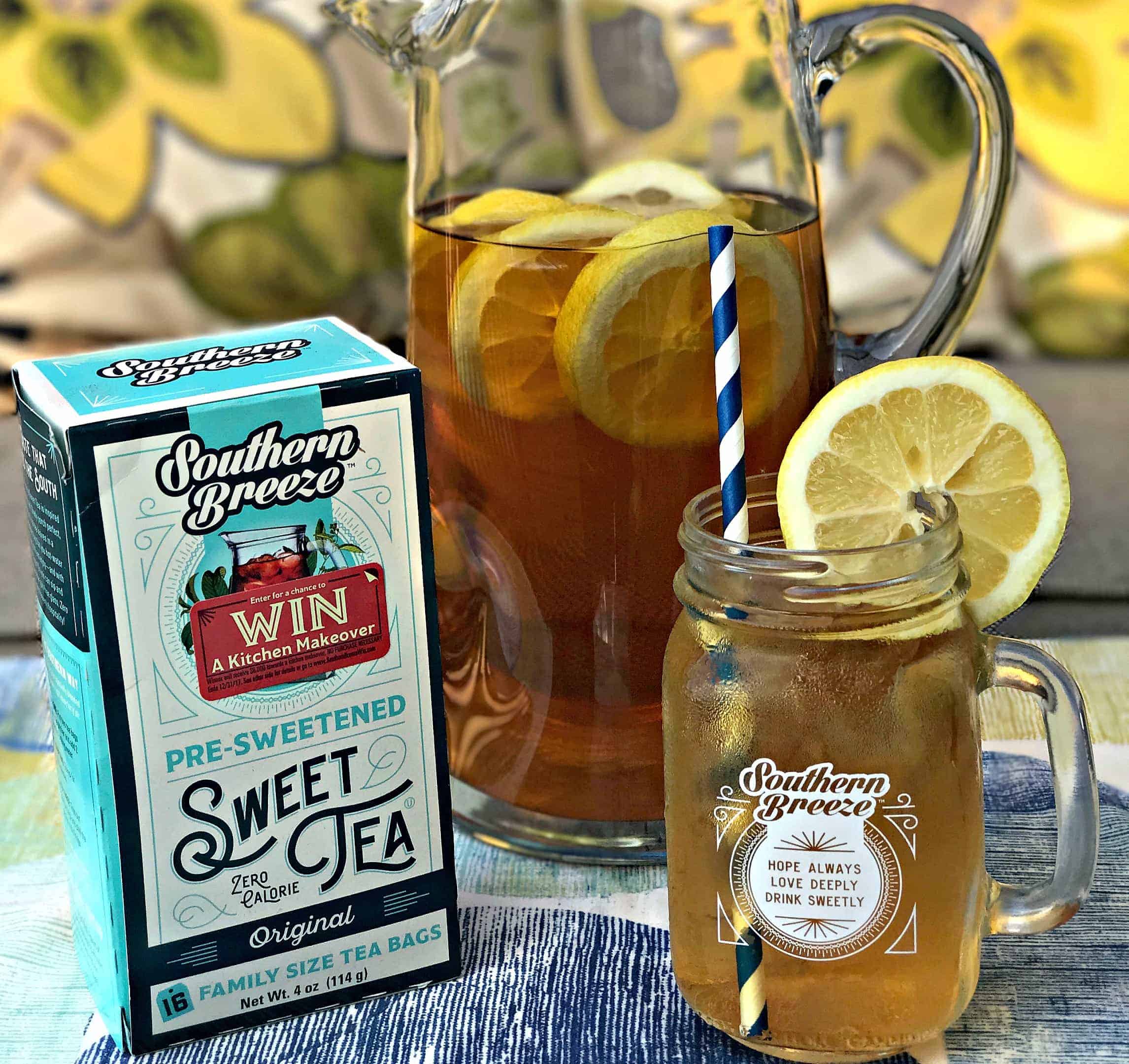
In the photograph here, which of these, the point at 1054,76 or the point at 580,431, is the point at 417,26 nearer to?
the point at 580,431

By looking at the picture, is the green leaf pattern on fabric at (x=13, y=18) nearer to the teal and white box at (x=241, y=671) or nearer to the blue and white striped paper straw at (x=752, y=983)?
the teal and white box at (x=241, y=671)

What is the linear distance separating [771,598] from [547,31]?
36 cm

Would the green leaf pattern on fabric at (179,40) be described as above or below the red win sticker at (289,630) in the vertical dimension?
above

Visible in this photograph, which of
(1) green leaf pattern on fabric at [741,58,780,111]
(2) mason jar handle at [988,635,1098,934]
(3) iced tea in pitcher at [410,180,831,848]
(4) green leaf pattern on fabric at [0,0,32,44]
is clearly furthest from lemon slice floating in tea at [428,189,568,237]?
(4) green leaf pattern on fabric at [0,0,32,44]

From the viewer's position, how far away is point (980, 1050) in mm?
644

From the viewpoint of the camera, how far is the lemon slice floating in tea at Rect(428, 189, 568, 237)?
2.55 ft

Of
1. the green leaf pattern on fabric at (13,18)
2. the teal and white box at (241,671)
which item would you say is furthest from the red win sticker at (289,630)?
the green leaf pattern on fabric at (13,18)

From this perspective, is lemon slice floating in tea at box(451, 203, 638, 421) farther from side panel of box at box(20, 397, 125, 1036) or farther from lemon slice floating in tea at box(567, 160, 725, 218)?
side panel of box at box(20, 397, 125, 1036)

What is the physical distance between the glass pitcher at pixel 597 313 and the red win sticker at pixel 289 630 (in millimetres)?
138

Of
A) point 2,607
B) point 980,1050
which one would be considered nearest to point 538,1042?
point 980,1050

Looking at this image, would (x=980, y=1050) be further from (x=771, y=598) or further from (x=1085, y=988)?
(x=771, y=598)

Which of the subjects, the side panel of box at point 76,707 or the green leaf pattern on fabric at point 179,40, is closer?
the side panel of box at point 76,707

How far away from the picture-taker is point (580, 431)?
29.2 inches

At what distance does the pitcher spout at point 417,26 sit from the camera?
30.8 inches
